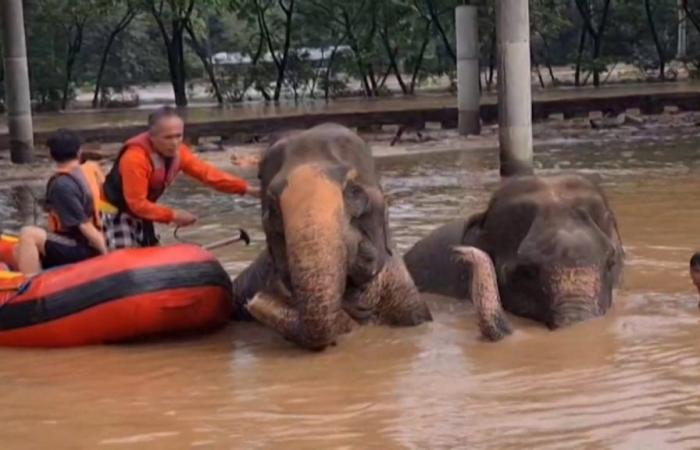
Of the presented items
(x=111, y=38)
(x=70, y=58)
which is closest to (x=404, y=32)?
(x=111, y=38)

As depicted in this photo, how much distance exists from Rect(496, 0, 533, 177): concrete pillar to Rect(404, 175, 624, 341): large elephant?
30.9 ft

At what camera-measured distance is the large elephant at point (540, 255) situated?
8633 mm

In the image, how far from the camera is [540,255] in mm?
8852

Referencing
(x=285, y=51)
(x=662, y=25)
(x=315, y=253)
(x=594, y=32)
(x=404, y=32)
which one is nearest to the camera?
(x=315, y=253)

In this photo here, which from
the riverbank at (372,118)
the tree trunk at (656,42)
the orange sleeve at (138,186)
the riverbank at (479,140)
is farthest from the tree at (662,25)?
the orange sleeve at (138,186)

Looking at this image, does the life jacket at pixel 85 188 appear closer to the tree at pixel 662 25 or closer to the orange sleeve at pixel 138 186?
the orange sleeve at pixel 138 186

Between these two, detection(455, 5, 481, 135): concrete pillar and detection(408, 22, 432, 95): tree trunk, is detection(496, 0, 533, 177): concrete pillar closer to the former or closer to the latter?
detection(455, 5, 481, 135): concrete pillar

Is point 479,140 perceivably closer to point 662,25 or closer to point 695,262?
point 695,262

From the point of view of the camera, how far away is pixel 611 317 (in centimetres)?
889

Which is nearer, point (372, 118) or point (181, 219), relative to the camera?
point (181, 219)

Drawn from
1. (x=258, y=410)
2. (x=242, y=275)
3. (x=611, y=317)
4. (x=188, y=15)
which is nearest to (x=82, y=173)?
(x=242, y=275)

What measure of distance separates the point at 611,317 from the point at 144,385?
117 inches

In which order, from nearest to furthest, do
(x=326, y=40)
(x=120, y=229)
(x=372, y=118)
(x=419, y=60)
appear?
(x=120, y=229), (x=372, y=118), (x=419, y=60), (x=326, y=40)

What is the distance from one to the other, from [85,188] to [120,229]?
0.47 meters
